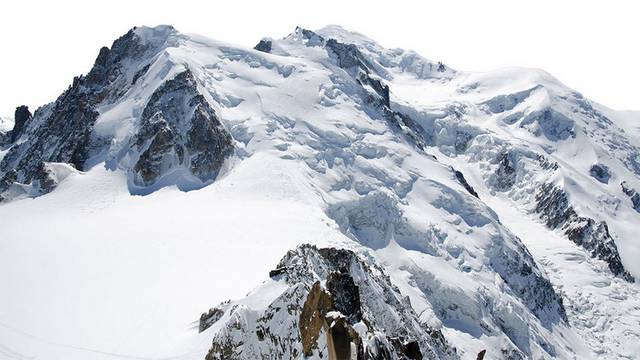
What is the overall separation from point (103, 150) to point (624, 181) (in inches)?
5070

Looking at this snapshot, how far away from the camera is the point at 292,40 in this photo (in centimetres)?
14488

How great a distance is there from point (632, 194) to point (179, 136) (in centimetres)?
12025

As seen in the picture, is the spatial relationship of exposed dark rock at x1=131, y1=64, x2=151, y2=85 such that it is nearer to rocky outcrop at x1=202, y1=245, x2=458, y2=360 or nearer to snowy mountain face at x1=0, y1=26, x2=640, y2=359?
snowy mountain face at x1=0, y1=26, x2=640, y2=359

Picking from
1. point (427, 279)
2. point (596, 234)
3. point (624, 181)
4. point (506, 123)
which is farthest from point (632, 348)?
point (506, 123)

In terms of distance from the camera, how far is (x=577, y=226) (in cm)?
14525

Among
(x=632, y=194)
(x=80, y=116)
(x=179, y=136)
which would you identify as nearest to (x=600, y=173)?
(x=632, y=194)

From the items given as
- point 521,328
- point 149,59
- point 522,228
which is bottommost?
point 522,228

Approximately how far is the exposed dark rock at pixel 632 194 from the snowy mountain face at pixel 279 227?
0.49 metres

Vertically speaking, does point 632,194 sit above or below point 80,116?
below

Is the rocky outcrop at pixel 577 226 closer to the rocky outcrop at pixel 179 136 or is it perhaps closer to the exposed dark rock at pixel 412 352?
the rocky outcrop at pixel 179 136

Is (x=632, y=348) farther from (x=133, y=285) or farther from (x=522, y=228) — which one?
(x=133, y=285)

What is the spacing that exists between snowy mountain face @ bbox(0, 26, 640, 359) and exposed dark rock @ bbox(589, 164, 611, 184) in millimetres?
3679

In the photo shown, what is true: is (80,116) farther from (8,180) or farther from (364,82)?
(364,82)

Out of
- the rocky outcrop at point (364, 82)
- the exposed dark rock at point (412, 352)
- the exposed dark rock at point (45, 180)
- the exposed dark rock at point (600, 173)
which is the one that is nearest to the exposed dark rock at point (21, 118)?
the rocky outcrop at point (364, 82)
